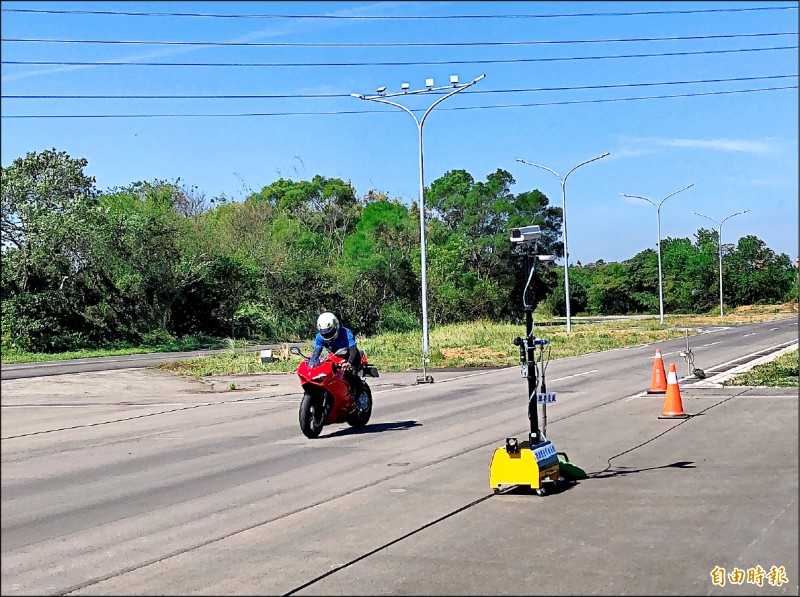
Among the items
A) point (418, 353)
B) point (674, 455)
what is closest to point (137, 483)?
point (674, 455)

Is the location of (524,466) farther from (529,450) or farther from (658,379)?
(658,379)

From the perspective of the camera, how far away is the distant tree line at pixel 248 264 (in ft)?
148

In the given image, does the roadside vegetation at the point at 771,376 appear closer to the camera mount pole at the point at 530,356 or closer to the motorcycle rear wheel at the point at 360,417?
the motorcycle rear wheel at the point at 360,417

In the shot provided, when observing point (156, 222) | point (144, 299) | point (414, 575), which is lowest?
point (414, 575)

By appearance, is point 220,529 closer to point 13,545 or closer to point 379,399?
point 13,545

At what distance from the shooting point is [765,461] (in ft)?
37.4

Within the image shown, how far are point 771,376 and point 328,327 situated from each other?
12.4 metres

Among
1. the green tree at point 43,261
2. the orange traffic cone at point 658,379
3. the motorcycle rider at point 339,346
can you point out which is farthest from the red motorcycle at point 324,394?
the green tree at point 43,261

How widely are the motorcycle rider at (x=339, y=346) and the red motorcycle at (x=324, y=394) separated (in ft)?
0.42

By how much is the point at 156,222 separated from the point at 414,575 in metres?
45.5

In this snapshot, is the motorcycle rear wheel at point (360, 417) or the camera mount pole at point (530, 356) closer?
the camera mount pole at point (530, 356)

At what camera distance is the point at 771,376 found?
22.8m

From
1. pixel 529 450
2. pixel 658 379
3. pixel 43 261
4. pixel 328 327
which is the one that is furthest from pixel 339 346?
pixel 43 261

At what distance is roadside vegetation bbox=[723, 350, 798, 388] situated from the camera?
21281 mm
